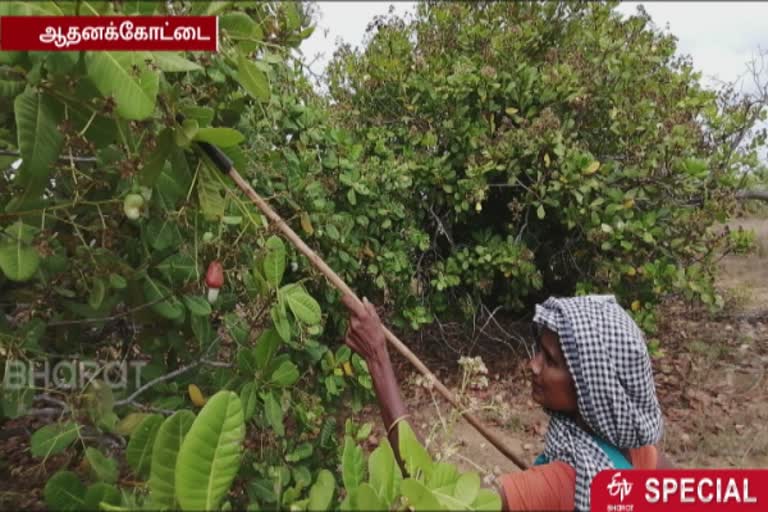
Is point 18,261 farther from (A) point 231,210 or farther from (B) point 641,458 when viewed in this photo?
(B) point 641,458

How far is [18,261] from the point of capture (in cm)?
156

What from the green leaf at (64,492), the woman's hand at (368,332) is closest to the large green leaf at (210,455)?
the green leaf at (64,492)

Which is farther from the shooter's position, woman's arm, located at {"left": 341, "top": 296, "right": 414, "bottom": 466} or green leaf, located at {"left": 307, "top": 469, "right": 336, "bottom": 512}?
woman's arm, located at {"left": 341, "top": 296, "right": 414, "bottom": 466}

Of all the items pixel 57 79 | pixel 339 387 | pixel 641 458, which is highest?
pixel 57 79

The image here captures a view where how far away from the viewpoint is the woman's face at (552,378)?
64.0 inches

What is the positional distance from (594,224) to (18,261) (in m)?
3.35

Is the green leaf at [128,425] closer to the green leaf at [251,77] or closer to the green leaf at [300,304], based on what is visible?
the green leaf at [300,304]

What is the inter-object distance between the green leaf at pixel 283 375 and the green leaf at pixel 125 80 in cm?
94

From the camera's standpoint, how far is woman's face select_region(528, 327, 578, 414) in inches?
64.0

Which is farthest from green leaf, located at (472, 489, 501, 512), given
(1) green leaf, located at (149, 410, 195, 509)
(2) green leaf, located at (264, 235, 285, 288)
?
(2) green leaf, located at (264, 235, 285, 288)

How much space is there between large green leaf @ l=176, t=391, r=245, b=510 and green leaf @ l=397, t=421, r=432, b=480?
347mm

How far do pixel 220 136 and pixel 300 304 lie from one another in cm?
61

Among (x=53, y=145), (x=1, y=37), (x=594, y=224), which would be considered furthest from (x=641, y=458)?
(x=594, y=224)

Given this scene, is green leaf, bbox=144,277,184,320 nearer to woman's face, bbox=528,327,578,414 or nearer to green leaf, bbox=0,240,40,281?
green leaf, bbox=0,240,40,281
